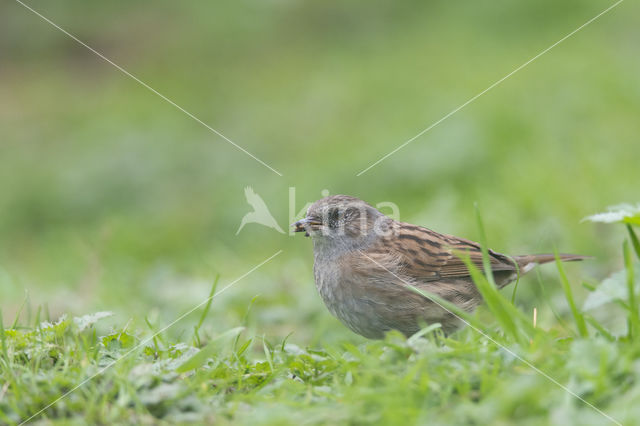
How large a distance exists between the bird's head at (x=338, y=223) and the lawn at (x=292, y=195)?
29.6 inches

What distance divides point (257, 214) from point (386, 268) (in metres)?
5.81

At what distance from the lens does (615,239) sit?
21.8 ft

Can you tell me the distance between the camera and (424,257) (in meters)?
5.00

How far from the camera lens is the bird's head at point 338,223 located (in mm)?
5109

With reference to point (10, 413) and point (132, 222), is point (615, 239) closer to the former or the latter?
point (10, 413)

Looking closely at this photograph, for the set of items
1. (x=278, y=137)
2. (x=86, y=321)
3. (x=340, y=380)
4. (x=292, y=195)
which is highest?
(x=278, y=137)

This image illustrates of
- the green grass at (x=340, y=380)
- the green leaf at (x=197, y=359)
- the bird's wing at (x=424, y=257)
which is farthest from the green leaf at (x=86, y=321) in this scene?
the bird's wing at (x=424, y=257)

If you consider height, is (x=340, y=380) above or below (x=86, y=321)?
below

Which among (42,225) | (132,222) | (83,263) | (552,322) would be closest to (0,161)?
(42,225)

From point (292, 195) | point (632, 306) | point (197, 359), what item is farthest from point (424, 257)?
point (292, 195)

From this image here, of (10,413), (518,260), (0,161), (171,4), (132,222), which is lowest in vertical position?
(10,413)

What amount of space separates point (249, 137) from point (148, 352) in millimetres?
10010

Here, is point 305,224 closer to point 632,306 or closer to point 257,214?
point 632,306

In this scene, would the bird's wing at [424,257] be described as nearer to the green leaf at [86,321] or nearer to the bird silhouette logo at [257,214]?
the green leaf at [86,321]
